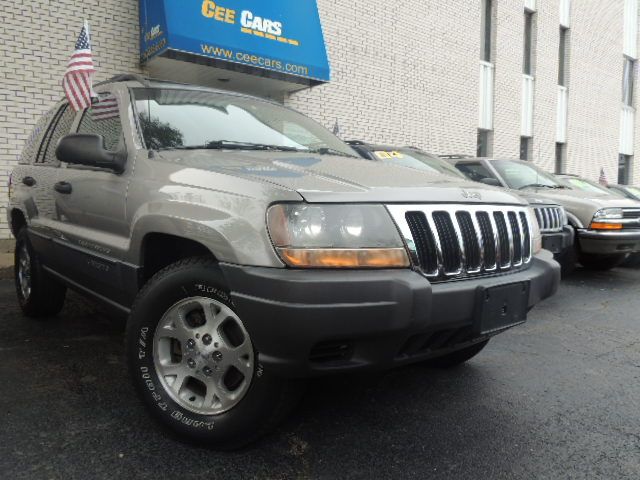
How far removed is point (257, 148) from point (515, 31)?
14.5 meters

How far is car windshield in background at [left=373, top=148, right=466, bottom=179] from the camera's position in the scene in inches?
240

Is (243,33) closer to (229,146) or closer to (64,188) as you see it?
(64,188)

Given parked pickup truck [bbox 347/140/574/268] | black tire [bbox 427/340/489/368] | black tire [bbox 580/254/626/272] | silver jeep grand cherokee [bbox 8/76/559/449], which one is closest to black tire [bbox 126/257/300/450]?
silver jeep grand cherokee [bbox 8/76/559/449]

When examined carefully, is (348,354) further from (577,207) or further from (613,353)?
(577,207)

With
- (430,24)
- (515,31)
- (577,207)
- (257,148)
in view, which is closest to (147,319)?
(257,148)

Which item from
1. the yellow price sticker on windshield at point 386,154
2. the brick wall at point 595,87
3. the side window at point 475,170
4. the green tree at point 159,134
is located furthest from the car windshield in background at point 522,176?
the brick wall at point 595,87

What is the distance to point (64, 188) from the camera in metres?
3.37

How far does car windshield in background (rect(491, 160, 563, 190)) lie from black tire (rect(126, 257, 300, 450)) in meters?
5.71

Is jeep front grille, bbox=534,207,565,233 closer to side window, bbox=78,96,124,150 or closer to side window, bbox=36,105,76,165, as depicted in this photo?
side window, bbox=78,96,124,150

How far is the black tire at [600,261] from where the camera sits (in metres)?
7.08

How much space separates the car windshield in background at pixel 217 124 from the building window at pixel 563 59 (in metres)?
16.6

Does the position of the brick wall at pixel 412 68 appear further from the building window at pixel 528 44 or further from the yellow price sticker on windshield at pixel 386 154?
Answer: the yellow price sticker on windshield at pixel 386 154

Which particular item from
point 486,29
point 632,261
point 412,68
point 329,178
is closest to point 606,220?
point 632,261

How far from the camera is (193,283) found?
2.20m
